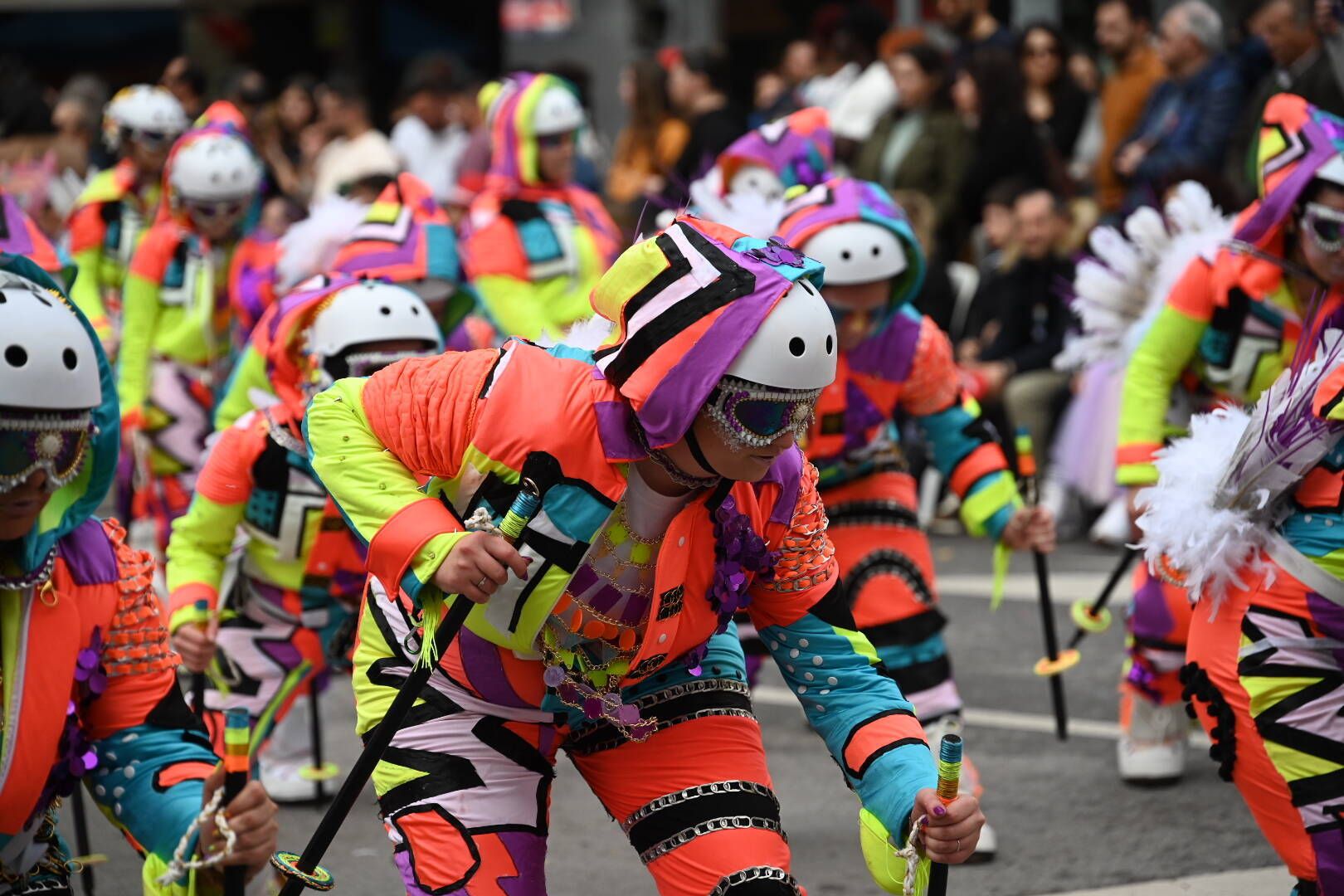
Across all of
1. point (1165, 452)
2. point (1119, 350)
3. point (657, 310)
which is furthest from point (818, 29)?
point (657, 310)

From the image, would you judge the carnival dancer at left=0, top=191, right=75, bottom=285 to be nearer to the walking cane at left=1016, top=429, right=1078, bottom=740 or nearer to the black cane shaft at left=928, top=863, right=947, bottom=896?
the walking cane at left=1016, top=429, right=1078, bottom=740

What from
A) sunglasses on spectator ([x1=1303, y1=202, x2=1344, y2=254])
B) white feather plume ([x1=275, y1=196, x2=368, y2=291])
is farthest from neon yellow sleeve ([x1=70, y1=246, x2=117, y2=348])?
sunglasses on spectator ([x1=1303, y1=202, x2=1344, y2=254])

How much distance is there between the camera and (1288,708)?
4047 mm

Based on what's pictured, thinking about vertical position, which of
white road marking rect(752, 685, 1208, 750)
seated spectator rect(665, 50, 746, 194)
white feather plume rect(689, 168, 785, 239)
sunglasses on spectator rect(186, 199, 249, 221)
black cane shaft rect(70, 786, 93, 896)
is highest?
white feather plume rect(689, 168, 785, 239)

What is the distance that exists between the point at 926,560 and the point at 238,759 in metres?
3.09

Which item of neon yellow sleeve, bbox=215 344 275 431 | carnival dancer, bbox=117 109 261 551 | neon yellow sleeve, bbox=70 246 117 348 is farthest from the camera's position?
carnival dancer, bbox=117 109 261 551

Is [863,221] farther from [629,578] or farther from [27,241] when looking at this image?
[27,241]

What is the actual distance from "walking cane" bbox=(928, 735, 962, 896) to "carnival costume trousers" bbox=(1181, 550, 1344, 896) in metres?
1.02

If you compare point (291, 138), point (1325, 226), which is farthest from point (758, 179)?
point (291, 138)

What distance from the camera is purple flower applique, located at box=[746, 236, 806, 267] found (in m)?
3.34

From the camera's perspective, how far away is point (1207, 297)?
563 centimetres

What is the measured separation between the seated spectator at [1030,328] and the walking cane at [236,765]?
25.5 ft

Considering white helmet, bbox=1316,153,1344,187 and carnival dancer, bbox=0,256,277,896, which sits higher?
white helmet, bbox=1316,153,1344,187

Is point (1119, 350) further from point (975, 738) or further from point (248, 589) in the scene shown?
point (248, 589)
